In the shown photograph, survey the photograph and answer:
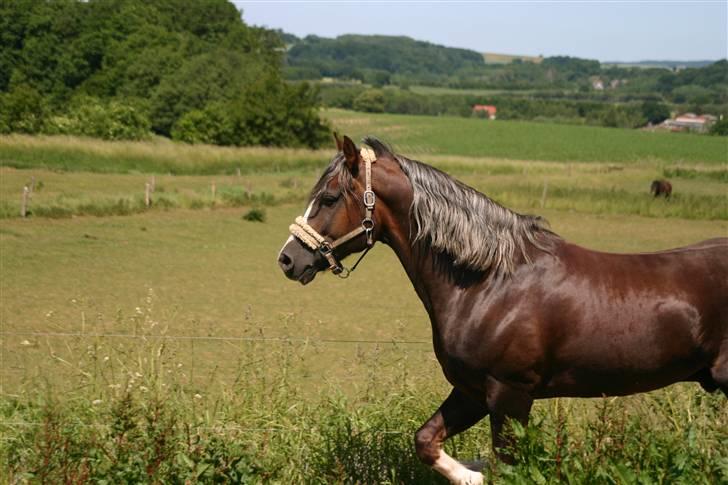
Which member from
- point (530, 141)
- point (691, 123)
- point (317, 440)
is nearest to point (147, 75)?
point (530, 141)

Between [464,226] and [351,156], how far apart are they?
2.23 ft

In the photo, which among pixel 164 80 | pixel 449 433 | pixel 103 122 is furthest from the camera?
pixel 164 80

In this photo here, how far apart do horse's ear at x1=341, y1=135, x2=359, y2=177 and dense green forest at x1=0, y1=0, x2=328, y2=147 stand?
49112 mm

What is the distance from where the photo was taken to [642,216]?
100ft

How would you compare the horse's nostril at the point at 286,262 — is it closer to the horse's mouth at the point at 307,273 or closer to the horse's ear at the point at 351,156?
the horse's mouth at the point at 307,273

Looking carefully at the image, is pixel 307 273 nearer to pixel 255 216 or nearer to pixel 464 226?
pixel 464 226

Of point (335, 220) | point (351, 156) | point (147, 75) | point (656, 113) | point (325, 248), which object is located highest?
point (147, 75)

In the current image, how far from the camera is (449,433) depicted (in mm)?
4336

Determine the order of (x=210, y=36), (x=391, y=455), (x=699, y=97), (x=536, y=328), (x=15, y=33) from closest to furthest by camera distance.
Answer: (x=536, y=328), (x=391, y=455), (x=699, y=97), (x=15, y=33), (x=210, y=36)

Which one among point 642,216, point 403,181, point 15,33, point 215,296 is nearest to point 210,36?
point 15,33

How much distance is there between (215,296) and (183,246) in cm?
642

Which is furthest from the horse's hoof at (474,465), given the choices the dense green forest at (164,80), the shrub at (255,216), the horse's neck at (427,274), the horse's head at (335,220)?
the dense green forest at (164,80)

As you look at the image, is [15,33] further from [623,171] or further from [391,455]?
[391,455]

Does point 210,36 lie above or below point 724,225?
above
